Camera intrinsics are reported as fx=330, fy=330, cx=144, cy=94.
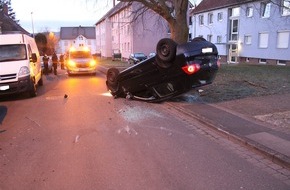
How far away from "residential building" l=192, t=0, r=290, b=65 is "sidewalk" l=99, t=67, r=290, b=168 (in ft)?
56.5

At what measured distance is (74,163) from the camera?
18.0ft

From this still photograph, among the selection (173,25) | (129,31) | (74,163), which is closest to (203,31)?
(129,31)

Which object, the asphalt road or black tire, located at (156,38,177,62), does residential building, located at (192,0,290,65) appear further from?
the asphalt road

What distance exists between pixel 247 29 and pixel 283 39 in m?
6.10

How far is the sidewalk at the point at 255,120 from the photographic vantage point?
19.4 feet

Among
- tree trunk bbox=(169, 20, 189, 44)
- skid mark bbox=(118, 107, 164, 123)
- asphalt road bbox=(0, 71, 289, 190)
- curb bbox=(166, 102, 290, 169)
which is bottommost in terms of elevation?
skid mark bbox=(118, 107, 164, 123)

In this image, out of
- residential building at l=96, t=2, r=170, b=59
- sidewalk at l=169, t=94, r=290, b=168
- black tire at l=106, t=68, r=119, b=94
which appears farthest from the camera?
residential building at l=96, t=2, r=170, b=59

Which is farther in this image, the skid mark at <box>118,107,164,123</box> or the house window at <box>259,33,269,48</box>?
the house window at <box>259,33,269,48</box>

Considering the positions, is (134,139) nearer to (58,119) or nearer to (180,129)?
(180,129)

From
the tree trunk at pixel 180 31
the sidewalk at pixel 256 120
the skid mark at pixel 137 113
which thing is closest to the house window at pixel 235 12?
the tree trunk at pixel 180 31

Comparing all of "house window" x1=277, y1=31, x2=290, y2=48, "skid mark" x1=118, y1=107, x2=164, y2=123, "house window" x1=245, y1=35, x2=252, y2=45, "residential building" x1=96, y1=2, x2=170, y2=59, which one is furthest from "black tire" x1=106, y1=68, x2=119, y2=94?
"residential building" x1=96, y1=2, x2=170, y2=59

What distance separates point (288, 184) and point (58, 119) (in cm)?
606

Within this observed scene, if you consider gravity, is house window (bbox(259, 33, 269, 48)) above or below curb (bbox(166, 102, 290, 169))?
above

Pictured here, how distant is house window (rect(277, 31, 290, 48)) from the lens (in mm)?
29730
